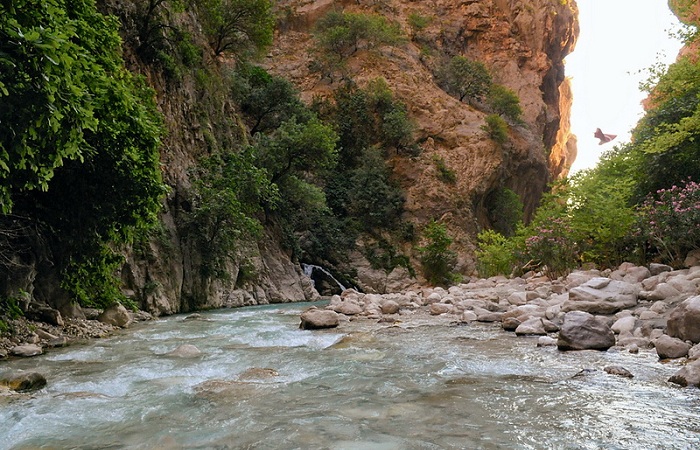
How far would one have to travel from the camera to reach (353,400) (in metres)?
3.54

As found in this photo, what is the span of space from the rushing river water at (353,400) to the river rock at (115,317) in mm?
2659

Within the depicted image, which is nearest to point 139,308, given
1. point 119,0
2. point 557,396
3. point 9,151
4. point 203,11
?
point 9,151

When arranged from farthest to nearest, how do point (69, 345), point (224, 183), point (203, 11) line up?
point (203, 11) < point (224, 183) < point (69, 345)

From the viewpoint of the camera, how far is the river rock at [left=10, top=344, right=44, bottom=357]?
540cm

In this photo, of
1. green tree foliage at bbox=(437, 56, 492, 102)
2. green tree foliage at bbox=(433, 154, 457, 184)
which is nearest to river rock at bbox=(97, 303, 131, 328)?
green tree foliage at bbox=(433, 154, 457, 184)

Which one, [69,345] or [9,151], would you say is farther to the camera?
[69,345]

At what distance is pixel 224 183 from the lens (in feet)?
48.9

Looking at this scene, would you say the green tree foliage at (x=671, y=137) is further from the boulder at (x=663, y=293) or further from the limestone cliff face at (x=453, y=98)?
the limestone cliff face at (x=453, y=98)

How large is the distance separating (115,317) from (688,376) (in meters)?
8.54

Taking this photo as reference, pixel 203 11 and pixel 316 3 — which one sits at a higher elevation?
pixel 316 3

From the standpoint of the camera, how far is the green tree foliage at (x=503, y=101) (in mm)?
33906

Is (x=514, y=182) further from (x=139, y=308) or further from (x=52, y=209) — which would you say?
(x=52, y=209)

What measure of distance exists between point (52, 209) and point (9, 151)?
3299 mm

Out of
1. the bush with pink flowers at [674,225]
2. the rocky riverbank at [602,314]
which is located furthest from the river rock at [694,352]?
the bush with pink flowers at [674,225]
